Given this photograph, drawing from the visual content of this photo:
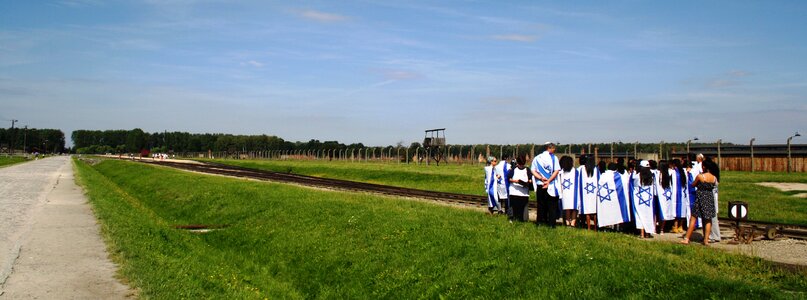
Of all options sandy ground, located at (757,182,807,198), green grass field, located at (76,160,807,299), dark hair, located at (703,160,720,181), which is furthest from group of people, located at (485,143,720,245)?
sandy ground, located at (757,182,807,198)

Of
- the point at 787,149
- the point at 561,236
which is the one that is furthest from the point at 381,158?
the point at 561,236

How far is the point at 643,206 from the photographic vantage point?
1408cm

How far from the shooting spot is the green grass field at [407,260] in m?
8.70

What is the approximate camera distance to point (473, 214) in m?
17.0

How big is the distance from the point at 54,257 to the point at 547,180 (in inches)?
374

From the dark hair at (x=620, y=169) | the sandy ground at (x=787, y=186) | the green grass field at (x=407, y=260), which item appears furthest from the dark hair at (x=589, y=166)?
the sandy ground at (x=787, y=186)

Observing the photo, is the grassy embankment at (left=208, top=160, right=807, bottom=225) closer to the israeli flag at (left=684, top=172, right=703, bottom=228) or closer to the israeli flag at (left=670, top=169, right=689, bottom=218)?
the israeli flag at (left=684, top=172, right=703, bottom=228)

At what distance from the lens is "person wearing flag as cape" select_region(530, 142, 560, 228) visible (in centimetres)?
1377

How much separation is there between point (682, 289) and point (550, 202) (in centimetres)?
632

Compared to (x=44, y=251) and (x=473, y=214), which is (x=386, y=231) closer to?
(x=473, y=214)

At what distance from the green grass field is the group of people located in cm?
80

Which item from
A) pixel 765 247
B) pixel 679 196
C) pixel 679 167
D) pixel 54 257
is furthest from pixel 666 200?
pixel 54 257

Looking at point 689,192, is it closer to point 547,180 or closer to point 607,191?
point 607,191

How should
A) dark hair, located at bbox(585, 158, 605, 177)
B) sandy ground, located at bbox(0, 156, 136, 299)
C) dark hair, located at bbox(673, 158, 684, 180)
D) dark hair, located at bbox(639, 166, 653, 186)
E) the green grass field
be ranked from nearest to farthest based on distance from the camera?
the green grass field, sandy ground, located at bbox(0, 156, 136, 299), dark hair, located at bbox(639, 166, 653, 186), dark hair, located at bbox(585, 158, 605, 177), dark hair, located at bbox(673, 158, 684, 180)
